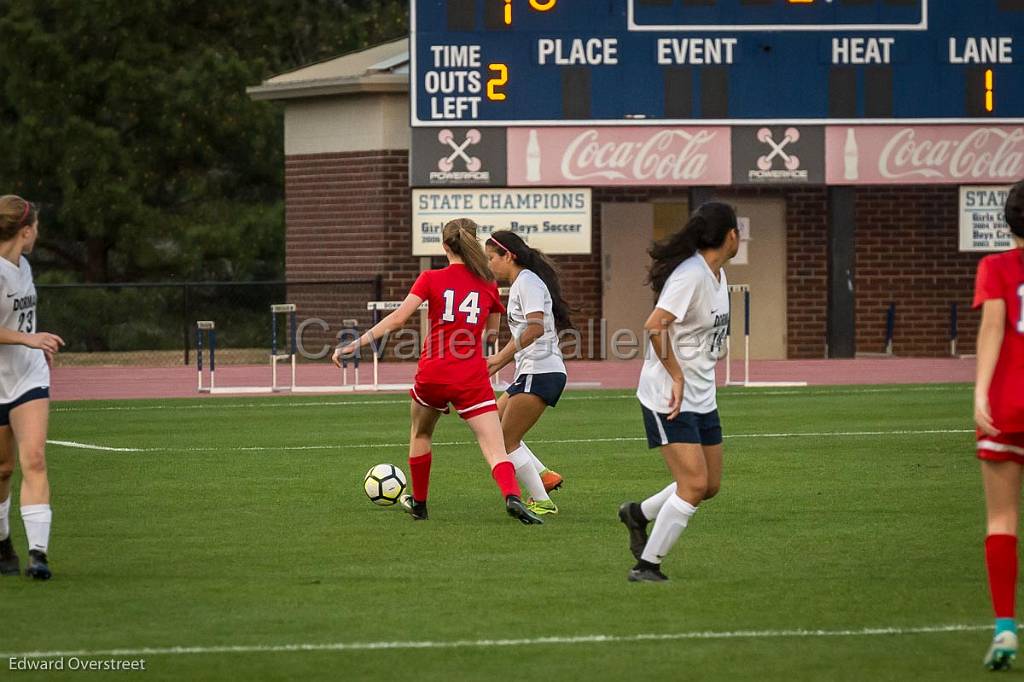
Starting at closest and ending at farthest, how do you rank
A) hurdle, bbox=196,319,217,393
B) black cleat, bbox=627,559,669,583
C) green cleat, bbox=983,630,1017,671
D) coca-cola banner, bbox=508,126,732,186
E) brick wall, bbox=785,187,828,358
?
green cleat, bbox=983,630,1017,671 → black cleat, bbox=627,559,669,583 → hurdle, bbox=196,319,217,393 → coca-cola banner, bbox=508,126,732,186 → brick wall, bbox=785,187,828,358

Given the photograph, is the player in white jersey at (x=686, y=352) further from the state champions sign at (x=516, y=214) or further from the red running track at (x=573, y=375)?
the state champions sign at (x=516, y=214)

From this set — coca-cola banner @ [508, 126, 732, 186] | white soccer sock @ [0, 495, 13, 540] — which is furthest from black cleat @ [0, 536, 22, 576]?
coca-cola banner @ [508, 126, 732, 186]

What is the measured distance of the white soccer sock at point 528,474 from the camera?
12.1 metres

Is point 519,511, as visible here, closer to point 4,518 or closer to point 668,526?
point 668,526

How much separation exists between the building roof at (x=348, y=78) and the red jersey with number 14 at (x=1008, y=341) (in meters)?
25.7

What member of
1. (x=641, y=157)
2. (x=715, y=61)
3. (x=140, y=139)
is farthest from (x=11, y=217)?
(x=140, y=139)

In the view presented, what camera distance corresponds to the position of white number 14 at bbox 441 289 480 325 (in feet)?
37.5

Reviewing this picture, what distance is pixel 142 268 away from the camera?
39469 mm

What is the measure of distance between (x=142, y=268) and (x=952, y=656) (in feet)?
110

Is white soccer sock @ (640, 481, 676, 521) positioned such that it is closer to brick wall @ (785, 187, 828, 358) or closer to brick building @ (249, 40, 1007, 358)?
brick building @ (249, 40, 1007, 358)

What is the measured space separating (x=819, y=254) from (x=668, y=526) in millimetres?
25605

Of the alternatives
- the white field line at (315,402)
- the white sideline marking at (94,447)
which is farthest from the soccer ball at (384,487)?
the white field line at (315,402)

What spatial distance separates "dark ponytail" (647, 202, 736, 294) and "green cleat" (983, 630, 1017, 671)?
105 inches

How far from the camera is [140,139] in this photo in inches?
1518
